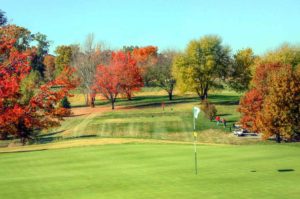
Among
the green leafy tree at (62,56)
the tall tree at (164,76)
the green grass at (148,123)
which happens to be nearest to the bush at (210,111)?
the green grass at (148,123)

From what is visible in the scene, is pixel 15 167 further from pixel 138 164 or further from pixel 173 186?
pixel 173 186

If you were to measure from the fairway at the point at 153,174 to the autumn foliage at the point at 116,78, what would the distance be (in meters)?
73.5

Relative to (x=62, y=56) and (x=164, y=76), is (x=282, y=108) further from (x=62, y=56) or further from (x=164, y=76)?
(x=62, y=56)

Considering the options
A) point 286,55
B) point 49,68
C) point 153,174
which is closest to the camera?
point 153,174

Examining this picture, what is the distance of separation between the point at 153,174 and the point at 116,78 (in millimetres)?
85739

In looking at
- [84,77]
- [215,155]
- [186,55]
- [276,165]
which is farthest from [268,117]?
[84,77]

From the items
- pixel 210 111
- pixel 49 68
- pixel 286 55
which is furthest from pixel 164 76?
pixel 49 68

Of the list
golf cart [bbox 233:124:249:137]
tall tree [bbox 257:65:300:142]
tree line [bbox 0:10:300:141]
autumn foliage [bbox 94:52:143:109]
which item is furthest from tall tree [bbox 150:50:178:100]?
tall tree [bbox 257:65:300:142]

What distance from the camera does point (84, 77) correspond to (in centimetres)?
11769

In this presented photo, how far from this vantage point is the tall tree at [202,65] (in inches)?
4161

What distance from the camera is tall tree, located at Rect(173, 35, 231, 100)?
347 ft

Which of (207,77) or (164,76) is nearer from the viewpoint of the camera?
(207,77)

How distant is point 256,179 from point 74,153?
1602cm

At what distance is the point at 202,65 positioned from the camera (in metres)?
107
